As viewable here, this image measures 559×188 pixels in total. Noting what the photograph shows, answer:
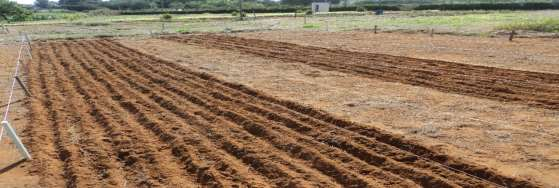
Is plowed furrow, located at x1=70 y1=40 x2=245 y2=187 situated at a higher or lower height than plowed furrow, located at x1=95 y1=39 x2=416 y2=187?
lower

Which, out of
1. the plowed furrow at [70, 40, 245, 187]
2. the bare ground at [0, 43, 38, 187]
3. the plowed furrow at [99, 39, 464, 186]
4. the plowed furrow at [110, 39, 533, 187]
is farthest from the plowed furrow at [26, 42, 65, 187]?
the plowed furrow at [110, 39, 533, 187]

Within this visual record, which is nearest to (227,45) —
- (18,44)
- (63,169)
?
(18,44)

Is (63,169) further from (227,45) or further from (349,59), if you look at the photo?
(227,45)

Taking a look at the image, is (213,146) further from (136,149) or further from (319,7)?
(319,7)

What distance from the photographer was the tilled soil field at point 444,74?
35.8 feet

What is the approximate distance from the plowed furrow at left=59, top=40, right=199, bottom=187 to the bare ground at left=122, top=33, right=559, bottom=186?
347 cm

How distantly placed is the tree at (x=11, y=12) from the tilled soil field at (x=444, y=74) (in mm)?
56072

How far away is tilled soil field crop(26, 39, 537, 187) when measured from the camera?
6.45m

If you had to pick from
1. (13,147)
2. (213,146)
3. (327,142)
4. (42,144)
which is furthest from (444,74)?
(13,147)

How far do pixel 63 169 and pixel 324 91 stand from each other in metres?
6.39

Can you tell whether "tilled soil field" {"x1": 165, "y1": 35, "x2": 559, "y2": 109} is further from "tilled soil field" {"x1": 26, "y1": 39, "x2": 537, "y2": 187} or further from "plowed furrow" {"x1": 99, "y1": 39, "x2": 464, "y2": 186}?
"plowed furrow" {"x1": 99, "y1": 39, "x2": 464, "y2": 186}

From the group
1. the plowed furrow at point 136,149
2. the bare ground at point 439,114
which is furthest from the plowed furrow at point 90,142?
the bare ground at point 439,114

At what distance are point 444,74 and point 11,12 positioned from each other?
66939 millimetres

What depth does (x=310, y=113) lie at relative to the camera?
9.62 m
